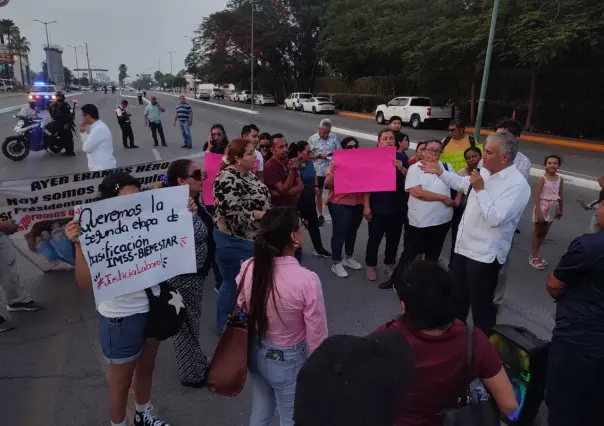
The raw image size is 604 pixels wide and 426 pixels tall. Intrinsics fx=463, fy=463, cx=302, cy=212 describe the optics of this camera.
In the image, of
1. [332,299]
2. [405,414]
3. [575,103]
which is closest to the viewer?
[405,414]

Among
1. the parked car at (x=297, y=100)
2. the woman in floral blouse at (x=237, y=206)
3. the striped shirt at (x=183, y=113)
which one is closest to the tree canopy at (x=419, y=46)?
the parked car at (x=297, y=100)

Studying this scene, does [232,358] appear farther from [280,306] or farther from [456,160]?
[456,160]

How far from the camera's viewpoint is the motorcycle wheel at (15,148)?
12336 mm

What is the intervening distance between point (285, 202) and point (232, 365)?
2729 millimetres

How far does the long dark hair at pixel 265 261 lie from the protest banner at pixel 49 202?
79.6 inches

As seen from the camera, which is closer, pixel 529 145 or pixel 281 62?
pixel 529 145

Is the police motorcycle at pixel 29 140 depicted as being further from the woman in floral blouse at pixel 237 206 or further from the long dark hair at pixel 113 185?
the long dark hair at pixel 113 185

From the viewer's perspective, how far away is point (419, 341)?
1562 millimetres

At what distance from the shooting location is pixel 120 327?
242 centimetres

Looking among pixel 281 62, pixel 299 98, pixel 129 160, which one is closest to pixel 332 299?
pixel 129 160

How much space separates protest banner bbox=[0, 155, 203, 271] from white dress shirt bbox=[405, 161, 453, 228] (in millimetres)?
2427

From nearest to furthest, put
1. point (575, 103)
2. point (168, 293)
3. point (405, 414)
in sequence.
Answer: point (405, 414), point (168, 293), point (575, 103)

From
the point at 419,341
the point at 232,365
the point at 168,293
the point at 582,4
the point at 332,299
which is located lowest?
the point at 332,299

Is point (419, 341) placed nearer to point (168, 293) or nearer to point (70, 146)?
point (168, 293)
